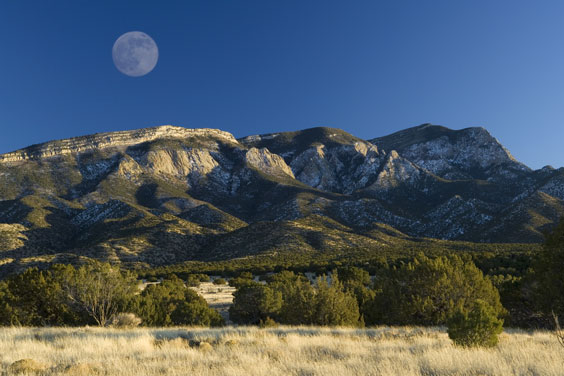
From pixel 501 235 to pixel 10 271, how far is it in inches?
4465

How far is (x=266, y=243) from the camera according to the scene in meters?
87.6

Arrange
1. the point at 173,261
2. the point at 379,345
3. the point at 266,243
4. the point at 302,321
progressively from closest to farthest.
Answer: the point at 379,345 → the point at 302,321 → the point at 173,261 → the point at 266,243

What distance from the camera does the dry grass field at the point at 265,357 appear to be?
288 inches

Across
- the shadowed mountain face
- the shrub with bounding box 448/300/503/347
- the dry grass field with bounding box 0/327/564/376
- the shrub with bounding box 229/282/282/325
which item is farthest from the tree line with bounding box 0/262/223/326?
the shadowed mountain face

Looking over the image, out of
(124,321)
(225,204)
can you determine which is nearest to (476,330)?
(124,321)

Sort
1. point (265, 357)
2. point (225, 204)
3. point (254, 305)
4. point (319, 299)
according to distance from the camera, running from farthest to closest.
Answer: point (225, 204)
point (254, 305)
point (319, 299)
point (265, 357)

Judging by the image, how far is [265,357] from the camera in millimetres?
8703

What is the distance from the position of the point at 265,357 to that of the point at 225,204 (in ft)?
482

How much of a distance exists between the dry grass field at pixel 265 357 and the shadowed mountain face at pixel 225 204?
67491mm

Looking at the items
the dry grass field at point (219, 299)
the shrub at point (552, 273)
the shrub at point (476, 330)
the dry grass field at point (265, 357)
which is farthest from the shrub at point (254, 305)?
the shrub at point (552, 273)

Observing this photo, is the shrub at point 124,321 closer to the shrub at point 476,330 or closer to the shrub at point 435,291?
the shrub at point 435,291

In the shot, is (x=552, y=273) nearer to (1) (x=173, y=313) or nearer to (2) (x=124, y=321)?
(2) (x=124, y=321)

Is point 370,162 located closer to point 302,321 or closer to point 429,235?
point 429,235

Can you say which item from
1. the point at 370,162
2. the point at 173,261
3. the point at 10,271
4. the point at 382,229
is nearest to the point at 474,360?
the point at 10,271
